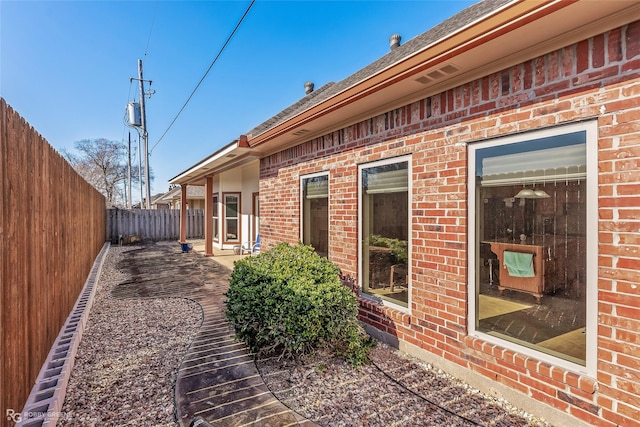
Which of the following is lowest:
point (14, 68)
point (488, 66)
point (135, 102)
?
point (488, 66)

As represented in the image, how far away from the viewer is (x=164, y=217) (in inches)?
674

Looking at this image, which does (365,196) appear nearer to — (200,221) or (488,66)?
(488,66)

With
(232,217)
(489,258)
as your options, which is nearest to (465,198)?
(489,258)

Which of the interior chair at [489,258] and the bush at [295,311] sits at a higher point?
the interior chair at [489,258]

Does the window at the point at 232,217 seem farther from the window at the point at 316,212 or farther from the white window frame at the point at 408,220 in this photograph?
the white window frame at the point at 408,220

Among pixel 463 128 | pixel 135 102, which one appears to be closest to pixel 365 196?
pixel 463 128

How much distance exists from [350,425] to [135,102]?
937 inches

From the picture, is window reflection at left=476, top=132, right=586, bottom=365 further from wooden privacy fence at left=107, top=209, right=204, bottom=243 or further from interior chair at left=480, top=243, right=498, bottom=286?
wooden privacy fence at left=107, top=209, right=204, bottom=243

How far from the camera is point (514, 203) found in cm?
271

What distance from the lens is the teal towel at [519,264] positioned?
271 centimetres

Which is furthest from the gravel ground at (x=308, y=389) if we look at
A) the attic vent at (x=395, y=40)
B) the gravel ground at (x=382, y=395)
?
the attic vent at (x=395, y=40)

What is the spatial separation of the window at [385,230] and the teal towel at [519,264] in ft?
3.39

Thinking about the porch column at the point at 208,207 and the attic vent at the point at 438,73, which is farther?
the porch column at the point at 208,207

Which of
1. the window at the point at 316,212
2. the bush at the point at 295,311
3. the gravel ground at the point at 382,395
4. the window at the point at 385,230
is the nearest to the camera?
the gravel ground at the point at 382,395
